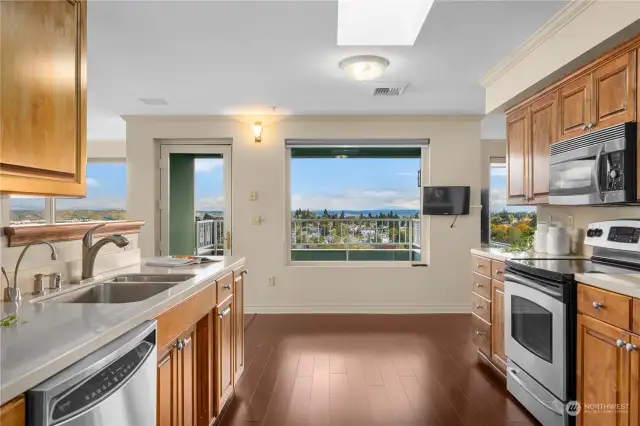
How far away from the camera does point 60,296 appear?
5.80 ft

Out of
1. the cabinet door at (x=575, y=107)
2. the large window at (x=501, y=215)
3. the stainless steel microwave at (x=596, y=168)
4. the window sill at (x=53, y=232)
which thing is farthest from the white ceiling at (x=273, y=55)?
the large window at (x=501, y=215)

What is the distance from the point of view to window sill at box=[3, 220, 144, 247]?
1.72 metres

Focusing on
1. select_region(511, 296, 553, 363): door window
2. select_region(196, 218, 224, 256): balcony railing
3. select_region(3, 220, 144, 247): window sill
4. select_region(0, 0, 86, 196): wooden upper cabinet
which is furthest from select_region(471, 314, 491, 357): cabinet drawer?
select_region(196, 218, 224, 256): balcony railing

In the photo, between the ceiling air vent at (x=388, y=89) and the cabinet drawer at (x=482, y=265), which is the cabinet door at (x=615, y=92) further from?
the ceiling air vent at (x=388, y=89)

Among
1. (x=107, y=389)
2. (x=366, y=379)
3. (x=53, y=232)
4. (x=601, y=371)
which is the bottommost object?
(x=366, y=379)

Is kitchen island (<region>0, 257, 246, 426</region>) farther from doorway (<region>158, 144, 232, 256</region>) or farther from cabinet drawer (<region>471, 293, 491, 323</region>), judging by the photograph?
doorway (<region>158, 144, 232, 256</region>)

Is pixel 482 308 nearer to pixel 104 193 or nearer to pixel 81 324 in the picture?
pixel 81 324

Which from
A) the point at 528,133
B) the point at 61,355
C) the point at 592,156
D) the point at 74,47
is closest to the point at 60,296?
the point at 61,355

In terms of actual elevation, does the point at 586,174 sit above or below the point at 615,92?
below

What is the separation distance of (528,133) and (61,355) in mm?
3481

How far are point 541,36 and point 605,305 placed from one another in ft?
6.11

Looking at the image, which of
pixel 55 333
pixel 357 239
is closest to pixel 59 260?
pixel 55 333

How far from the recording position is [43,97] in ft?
4.88

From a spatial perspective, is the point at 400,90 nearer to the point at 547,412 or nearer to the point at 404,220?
the point at 404,220
